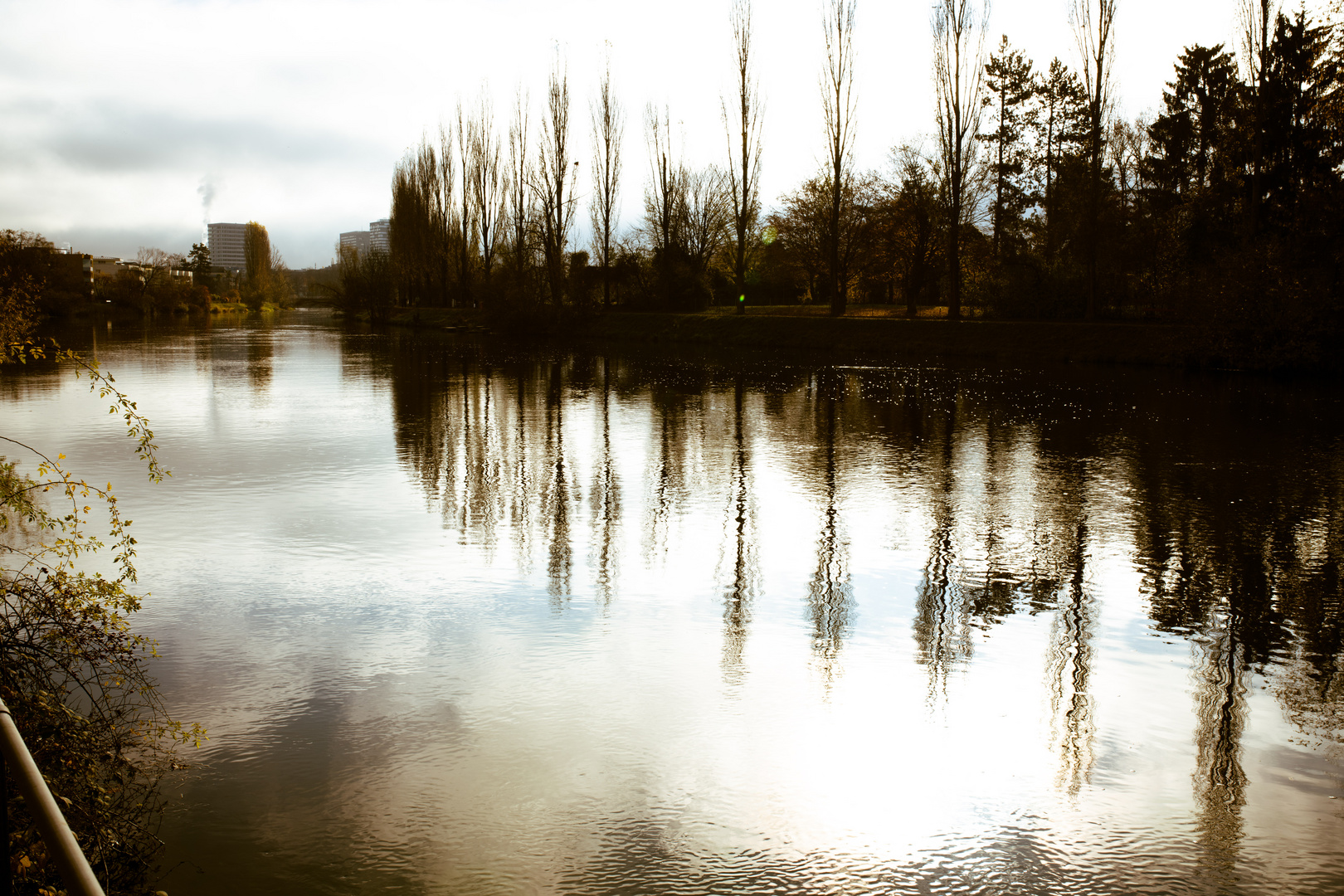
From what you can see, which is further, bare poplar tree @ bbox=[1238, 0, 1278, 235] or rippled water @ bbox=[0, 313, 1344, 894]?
bare poplar tree @ bbox=[1238, 0, 1278, 235]

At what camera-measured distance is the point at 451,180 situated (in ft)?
206

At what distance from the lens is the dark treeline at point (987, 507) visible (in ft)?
18.2

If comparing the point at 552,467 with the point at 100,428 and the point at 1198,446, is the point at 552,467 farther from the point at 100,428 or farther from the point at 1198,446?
the point at 1198,446

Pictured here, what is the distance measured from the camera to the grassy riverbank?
91.5 ft

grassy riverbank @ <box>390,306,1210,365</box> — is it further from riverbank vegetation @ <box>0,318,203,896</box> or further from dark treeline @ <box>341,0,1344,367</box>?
riverbank vegetation @ <box>0,318,203,896</box>

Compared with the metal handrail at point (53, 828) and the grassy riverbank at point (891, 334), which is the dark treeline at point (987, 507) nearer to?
the metal handrail at point (53, 828)

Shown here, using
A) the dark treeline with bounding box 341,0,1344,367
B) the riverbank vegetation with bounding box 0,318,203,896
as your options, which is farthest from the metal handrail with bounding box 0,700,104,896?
the dark treeline with bounding box 341,0,1344,367

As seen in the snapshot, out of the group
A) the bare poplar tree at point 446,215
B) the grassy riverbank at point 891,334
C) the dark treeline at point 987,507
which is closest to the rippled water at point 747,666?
the dark treeline at point 987,507

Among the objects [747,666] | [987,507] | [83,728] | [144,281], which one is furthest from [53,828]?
[144,281]

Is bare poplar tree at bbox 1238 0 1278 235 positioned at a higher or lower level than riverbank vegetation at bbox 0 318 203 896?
higher

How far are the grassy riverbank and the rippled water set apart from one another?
16.4m

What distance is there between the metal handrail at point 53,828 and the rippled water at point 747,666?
1.88 meters

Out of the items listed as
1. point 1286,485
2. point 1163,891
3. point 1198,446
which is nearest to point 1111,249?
point 1198,446

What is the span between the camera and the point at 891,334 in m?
34.4
